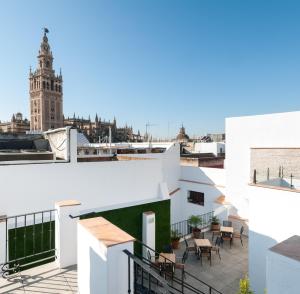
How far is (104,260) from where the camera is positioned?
306 cm

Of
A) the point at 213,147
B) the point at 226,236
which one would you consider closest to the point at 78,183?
the point at 226,236

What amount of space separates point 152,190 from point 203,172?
8140 mm

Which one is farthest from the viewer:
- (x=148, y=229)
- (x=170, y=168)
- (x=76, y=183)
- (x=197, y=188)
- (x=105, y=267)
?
(x=170, y=168)

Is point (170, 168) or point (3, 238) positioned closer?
point (3, 238)

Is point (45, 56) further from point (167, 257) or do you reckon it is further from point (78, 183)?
point (167, 257)

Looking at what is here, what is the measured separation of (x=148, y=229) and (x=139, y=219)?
1.62 ft

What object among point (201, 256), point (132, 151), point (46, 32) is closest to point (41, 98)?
point (46, 32)

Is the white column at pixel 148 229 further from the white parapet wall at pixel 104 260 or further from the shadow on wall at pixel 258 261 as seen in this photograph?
the white parapet wall at pixel 104 260

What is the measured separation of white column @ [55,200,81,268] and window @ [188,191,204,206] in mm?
14109

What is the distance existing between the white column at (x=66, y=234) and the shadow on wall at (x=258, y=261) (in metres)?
5.52

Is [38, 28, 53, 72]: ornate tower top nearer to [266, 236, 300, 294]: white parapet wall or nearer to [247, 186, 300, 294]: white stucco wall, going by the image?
[247, 186, 300, 294]: white stucco wall

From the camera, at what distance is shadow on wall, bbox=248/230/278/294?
7.21 m

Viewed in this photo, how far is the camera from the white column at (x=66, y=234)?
192 inches

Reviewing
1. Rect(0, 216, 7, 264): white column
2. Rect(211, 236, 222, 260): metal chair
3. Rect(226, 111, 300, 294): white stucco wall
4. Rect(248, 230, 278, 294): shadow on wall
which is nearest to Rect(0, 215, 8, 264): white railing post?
Rect(0, 216, 7, 264): white column
